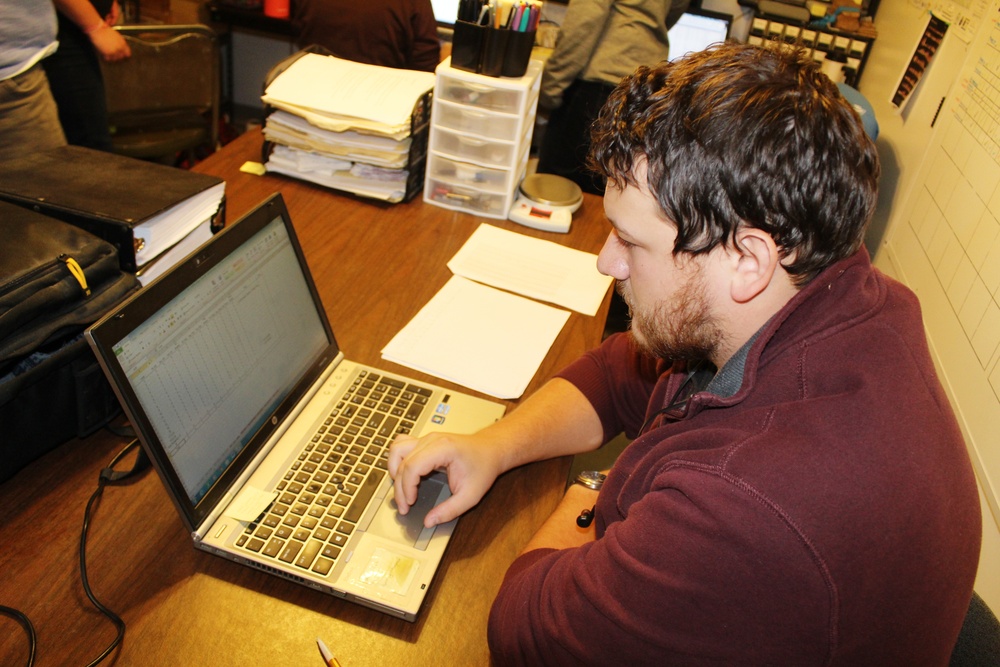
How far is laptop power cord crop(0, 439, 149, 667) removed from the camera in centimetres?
70

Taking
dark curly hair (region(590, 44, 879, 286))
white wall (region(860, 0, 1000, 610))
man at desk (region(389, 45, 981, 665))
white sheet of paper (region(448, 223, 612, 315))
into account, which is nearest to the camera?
man at desk (region(389, 45, 981, 665))

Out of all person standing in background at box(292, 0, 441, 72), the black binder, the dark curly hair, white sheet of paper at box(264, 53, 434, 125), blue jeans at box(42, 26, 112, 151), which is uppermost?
the dark curly hair

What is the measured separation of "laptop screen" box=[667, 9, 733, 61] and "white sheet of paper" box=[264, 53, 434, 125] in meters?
2.24

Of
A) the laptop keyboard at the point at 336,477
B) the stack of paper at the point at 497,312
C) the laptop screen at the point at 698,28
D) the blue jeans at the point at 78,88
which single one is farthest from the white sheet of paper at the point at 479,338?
the laptop screen at the point at 698,28

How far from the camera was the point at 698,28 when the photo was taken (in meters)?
3.49

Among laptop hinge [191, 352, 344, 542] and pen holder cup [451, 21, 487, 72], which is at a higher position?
pen holder cup [451, 21, 487, 72]

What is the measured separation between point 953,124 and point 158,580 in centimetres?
220

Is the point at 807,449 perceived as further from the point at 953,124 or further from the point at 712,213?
the point at 953,124

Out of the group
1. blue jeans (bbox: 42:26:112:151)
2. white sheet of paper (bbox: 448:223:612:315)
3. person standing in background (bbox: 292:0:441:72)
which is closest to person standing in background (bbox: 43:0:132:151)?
blue jeans (bbox: 42:26:112:151)

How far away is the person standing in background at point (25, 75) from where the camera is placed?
4.86 feet

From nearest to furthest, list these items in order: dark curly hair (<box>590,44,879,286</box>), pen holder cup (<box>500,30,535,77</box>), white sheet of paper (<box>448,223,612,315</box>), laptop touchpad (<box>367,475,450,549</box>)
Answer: dark curly hair (<box>590,44,879,286</box>) → laptop touchpad (<box>367,475,450,549</box>) → white sheet of paper (<box>448,223,612,315</box>) → pen holder cup (<box>500,30,535,77</box>)

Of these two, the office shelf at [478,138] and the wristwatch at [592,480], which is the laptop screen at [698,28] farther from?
the wristwatch at [592,480]

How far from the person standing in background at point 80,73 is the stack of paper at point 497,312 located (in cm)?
123

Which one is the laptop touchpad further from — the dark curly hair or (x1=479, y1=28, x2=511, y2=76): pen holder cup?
(x1=479, y1=28, x2=511, y2=76): pen holder cup
